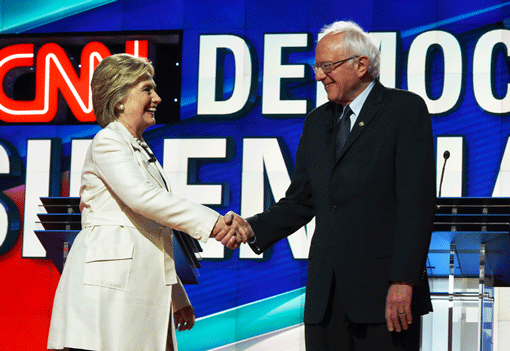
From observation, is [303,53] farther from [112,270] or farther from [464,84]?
[112,270]

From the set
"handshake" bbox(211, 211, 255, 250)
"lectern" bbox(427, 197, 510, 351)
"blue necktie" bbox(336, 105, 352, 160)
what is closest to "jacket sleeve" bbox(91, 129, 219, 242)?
"handshake" bbox(211, 211, 255, 250)

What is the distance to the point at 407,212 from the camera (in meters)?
1.90

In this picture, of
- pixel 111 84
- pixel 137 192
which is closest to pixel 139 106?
pixel 111 84

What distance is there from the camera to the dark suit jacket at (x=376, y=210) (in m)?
1.90

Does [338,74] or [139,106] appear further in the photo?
[139,106]

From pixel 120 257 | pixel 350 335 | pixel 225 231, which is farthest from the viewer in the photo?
pixel 225 231

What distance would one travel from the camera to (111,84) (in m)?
2.40

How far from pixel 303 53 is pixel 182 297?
3.41 meters

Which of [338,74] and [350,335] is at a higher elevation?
[338,74]

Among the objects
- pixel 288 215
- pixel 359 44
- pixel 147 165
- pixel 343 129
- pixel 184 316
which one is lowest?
pixel 184 316

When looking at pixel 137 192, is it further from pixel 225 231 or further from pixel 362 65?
pixel 362 65

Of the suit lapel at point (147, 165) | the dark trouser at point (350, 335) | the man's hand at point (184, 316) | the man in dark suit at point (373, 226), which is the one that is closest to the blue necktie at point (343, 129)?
the man in dark suit at point (373, 226)

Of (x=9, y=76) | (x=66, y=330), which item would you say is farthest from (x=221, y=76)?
(x=66, y=330)

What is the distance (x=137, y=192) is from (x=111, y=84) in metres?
0.45
